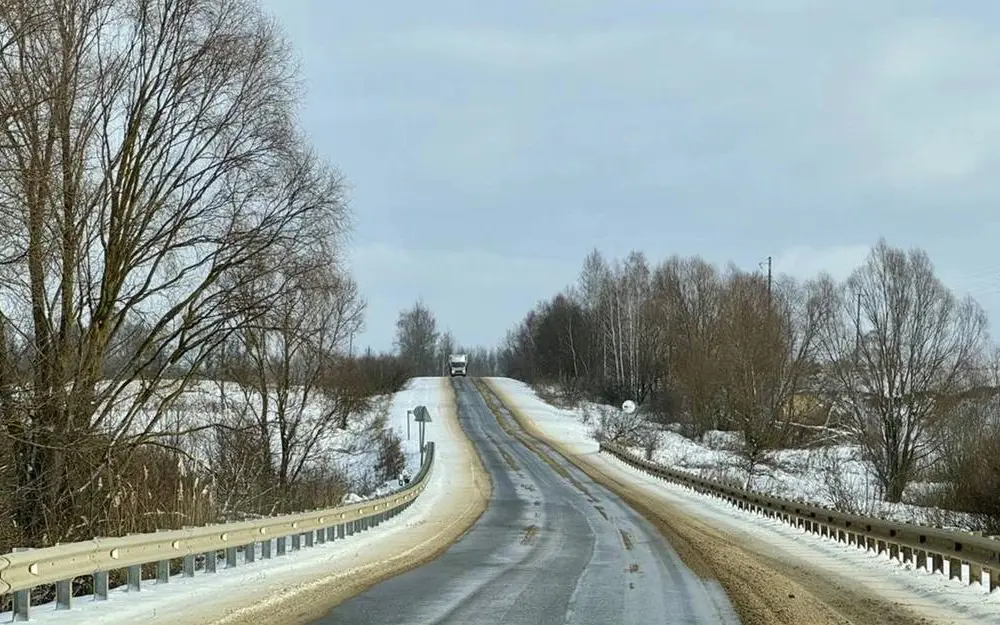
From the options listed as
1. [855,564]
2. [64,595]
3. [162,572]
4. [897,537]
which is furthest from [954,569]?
[64,595]

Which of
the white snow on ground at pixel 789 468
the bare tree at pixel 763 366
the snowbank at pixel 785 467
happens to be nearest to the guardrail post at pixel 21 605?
the snowbank at pixel 785 467

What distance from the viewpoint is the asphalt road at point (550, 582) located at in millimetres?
10859

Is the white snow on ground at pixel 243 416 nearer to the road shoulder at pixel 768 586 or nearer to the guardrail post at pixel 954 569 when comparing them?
the road shoulder at pixel 768 586

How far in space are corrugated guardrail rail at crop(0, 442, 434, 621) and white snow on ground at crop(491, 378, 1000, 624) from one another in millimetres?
9489

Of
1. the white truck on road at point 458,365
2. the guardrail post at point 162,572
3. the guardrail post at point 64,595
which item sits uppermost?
the white truck on road at point 458,365

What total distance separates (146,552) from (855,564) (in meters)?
12.2

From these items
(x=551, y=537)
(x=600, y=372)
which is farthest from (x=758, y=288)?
(x=551, y=537)

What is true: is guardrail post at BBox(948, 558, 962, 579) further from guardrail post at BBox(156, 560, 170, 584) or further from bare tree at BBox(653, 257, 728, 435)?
bare tree at BBox(653, 257, 728, 435)

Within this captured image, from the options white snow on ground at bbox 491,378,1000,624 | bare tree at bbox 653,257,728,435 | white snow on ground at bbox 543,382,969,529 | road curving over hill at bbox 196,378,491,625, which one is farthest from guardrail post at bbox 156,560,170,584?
bare tree at bbox 653,257,728,435

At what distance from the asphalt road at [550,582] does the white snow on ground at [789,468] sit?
14989mm

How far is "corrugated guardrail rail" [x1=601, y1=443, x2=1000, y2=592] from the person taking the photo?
13477 mm

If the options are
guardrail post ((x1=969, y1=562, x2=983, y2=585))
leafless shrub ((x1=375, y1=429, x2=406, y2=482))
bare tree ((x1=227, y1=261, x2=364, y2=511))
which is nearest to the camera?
guardrail post ((x1=969, y1=562, x2=983, y2=585))

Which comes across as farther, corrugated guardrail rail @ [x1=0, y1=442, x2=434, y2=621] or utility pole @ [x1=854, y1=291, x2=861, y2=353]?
utility pole @ [x1=854, y1=291, x2=861, y2=353]

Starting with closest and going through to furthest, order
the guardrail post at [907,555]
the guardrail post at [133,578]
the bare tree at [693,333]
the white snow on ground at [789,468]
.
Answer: the guardrail post at [133,578], the guardrail post at [907,555], the white snow on ground at [789,468], the bare tree at [693,333]
